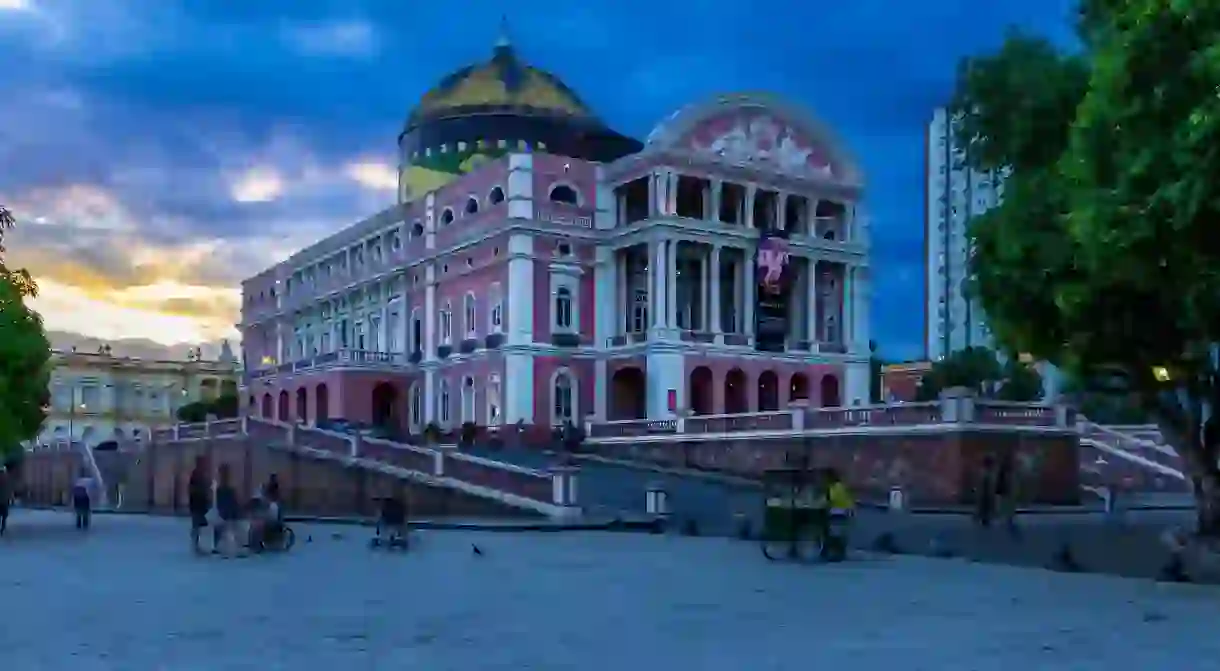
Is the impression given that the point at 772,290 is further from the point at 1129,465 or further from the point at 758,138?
the point at 1129,465

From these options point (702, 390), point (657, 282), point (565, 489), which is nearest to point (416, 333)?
point (657, 282)

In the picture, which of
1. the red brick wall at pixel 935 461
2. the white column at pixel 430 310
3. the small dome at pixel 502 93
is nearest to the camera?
the red brick wall at pixel 935 461

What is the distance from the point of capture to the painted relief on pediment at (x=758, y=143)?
55250 millimetres

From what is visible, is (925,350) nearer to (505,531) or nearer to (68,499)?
(68,499)

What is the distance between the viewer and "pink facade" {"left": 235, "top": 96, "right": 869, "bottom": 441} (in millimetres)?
53938

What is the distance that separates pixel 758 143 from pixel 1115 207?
40.9 m

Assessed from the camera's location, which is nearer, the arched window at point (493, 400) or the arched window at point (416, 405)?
the arched window at point (493, 400)

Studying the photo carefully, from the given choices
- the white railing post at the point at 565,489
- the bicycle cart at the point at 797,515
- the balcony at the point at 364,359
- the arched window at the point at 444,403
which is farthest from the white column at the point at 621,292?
the bicycle cart at the point at 797,515

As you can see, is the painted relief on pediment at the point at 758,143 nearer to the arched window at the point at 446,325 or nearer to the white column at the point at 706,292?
the white column at the point at 706,292

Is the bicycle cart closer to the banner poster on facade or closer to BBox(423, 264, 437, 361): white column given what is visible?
the banner poster on facade

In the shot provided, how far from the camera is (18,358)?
103 ft

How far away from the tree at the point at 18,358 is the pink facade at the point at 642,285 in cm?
2302

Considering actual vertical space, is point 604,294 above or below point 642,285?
below

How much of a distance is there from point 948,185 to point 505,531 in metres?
106
